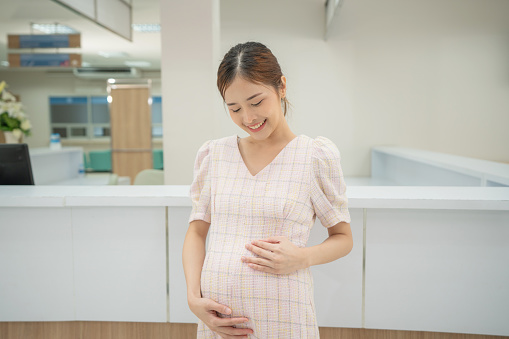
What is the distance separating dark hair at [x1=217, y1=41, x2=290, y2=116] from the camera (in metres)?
0.85

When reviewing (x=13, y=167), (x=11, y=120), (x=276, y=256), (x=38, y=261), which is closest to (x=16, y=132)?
(x=11, y=120)

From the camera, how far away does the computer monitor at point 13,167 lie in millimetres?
1806

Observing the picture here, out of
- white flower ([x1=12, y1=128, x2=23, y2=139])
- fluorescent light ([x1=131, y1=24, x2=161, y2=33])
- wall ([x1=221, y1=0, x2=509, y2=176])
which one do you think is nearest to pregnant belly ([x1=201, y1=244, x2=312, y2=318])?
wall ([x1=221, y1=0, x2=509, y2=176])

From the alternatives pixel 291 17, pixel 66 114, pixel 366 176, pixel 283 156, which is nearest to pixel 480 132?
pixel 366 176

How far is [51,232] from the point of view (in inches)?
53.2

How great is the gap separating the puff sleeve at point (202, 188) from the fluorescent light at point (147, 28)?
6353 mm

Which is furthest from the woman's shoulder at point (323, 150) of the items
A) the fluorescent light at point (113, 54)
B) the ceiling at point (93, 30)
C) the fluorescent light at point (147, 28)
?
the fluorescent light at point (113, 54)

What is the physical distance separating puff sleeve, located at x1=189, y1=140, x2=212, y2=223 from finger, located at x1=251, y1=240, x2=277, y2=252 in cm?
20

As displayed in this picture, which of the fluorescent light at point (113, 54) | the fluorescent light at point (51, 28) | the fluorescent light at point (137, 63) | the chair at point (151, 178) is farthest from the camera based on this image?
the fluorescent light at point (137, 63)

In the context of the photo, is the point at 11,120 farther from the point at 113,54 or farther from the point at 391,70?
the point at 113,54

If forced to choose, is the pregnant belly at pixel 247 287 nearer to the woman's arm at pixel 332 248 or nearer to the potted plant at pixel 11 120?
the woman's arm at pixel 332 248

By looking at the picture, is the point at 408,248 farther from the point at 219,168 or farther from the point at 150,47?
the point at 150,47

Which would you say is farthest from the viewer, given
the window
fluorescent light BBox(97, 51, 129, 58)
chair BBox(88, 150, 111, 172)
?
the window

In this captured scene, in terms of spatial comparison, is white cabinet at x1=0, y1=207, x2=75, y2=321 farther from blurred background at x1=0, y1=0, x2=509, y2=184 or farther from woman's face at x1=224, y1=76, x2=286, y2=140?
blurred background at x1=0, y1=0, x2=509, y2=184
